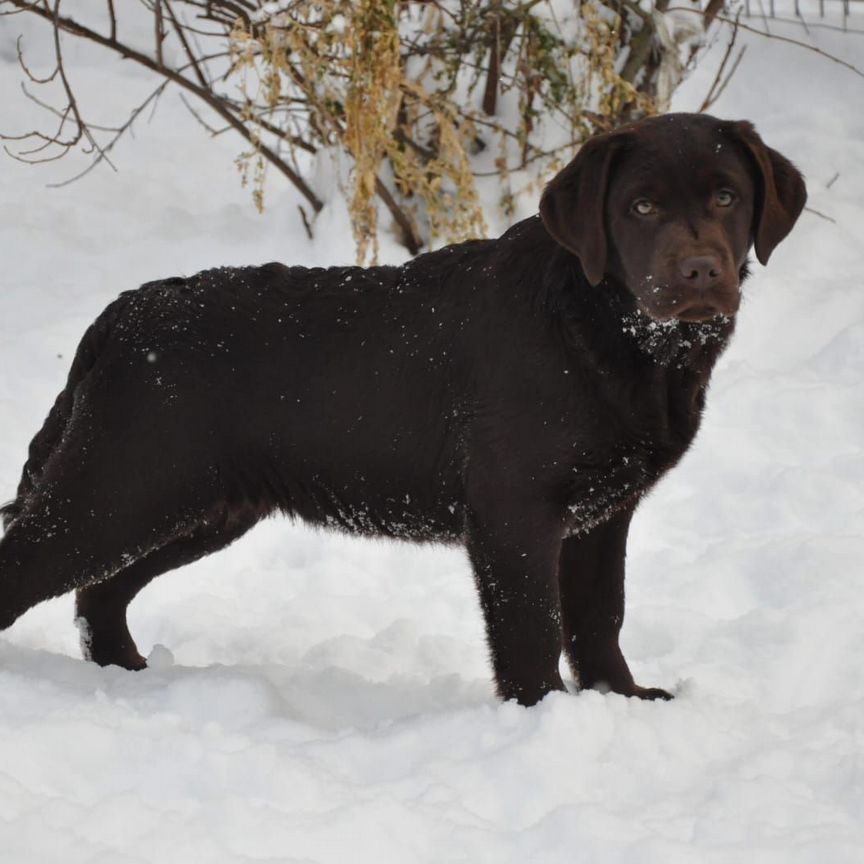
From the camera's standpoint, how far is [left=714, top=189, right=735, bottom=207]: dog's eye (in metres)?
3.28

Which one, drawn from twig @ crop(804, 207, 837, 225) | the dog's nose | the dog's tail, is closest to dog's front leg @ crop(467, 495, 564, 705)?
the dog's nose

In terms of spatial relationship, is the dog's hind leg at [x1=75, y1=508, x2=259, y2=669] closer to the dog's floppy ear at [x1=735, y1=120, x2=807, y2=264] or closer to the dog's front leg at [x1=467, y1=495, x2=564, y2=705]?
the dog's front leg at [x1=467, y1=495, x2=564, y2=705]

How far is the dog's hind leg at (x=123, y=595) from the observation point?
4.05 m

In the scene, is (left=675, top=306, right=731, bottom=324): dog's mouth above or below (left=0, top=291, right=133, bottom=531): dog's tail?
above

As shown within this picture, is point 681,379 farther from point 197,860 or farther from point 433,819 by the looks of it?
point 197,860

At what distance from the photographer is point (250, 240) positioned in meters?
7.07

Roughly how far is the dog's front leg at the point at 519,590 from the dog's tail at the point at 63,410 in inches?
45.8

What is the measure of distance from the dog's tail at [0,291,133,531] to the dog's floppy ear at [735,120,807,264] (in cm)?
173

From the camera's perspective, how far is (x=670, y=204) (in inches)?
128

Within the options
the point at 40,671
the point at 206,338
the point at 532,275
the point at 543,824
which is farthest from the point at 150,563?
the point at 543,824

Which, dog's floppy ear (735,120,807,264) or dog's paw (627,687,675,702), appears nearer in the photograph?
dog's floppy ear (735,120,807,264)

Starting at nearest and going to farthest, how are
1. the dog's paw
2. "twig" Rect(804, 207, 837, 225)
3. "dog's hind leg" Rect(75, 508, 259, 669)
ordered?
the dog's paw < "dog's hind leg" Rect(75, 508, 259, 669) < "twig" Rect(804, 207, 837, 225)

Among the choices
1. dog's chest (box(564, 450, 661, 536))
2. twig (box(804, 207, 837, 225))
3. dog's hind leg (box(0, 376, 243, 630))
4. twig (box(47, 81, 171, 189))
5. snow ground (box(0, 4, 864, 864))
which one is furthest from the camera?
twig (box(804, 207, 837, 225))

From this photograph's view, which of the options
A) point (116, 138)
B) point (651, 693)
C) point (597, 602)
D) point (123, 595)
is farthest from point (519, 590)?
point (116, 138)
